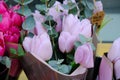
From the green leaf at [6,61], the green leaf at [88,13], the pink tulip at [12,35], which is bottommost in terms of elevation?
the green leaf at [6,61]

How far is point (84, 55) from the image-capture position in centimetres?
58

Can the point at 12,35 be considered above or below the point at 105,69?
above

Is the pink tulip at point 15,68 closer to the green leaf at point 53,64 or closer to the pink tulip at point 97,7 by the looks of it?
the green leaf at point 53,64

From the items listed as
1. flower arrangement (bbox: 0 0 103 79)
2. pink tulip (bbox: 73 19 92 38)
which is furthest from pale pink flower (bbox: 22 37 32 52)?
pink tulip (bbox: 73 19 92 38)

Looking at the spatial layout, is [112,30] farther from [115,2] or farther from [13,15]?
[13,15]

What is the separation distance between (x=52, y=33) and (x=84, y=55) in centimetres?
10

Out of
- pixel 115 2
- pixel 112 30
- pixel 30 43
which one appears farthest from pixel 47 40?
pixel 115 2

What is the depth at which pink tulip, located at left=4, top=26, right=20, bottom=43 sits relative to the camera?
63cm

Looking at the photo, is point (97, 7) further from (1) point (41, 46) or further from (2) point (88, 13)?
(1) point (41, 46)

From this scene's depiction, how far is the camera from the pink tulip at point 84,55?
22.5 inches

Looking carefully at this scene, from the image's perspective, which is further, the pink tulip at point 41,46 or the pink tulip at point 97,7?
the pink tulip at point 97,7

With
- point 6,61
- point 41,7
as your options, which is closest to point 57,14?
point 41,7

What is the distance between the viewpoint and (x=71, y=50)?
2.10 ft

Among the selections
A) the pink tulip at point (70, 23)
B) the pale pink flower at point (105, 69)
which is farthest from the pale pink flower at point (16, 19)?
the pale pink flower at point (105, 69)
